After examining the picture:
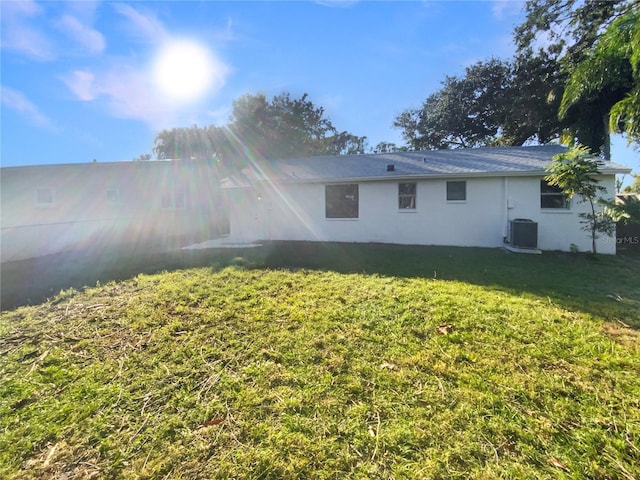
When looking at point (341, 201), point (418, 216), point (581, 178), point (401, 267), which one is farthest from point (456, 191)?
point (401, 267)

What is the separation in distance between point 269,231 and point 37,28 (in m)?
7.90

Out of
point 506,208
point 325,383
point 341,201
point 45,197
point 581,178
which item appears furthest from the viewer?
point 45,197

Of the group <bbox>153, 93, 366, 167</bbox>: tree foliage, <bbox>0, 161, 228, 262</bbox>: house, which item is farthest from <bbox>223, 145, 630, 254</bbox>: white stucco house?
<bbox>153, 93, 366, 167</bbox>: tree foliage

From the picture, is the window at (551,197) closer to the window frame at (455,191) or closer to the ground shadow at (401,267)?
the ground shadow at (401,267)

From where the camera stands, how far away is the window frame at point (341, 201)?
10602 mm

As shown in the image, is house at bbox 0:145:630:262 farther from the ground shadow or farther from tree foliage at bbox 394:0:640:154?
tree foliage at bbox 394:0:640:154

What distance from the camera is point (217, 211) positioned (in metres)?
16.5

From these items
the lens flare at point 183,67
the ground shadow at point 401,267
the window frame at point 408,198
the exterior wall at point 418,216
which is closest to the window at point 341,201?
the exterior wall at point 418,216

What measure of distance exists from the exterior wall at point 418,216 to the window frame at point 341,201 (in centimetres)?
16

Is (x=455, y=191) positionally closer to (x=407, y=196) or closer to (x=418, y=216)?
(x=418, y=216)

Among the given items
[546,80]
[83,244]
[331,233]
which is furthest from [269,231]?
[546,80]

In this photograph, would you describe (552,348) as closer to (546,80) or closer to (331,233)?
(331,233)

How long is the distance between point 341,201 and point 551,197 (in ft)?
21.8

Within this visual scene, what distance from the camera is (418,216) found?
991 centimetres
